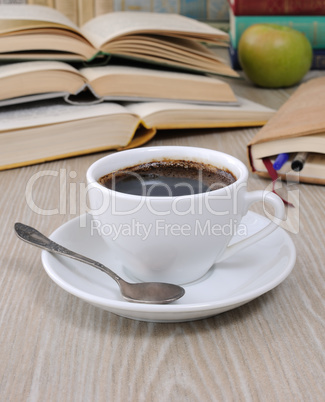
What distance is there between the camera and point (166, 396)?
458mm

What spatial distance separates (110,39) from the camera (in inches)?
44.7

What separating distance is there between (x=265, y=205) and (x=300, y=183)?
0.11 m

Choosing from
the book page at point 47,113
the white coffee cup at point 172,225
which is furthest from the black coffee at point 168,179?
the book page at point 47,113

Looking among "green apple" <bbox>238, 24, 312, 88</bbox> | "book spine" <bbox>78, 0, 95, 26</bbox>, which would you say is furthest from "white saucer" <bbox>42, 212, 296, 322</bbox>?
"book spine" <bbox>78, 0, 95, 26</bbox>

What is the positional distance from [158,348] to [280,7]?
1.28 metres

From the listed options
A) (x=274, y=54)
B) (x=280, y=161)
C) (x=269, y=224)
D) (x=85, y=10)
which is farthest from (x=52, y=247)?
(x=85, y=10)

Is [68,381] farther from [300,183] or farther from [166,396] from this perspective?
[300,183]

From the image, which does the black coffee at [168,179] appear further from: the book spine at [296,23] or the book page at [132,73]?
the book spine at [296,23]

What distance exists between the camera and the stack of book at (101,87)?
1.03 metres

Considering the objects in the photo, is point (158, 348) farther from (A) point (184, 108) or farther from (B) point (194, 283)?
(A) point (184, 108)

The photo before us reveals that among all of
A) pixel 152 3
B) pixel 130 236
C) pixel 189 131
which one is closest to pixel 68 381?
pixel 130 236

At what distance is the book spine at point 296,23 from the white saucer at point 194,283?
40.9 inches

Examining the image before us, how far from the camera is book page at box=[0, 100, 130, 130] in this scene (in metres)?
1.01

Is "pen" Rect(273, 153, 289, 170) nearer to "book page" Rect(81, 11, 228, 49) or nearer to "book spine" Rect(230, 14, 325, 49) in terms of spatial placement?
"book page" Rect(81, 11, 228, 49)
